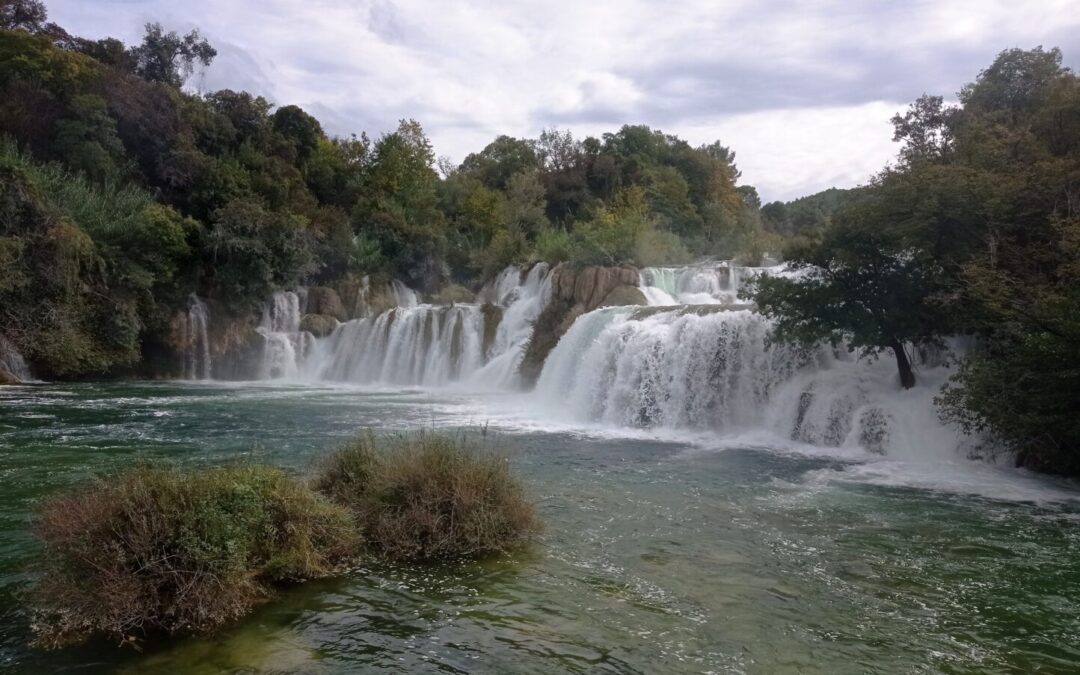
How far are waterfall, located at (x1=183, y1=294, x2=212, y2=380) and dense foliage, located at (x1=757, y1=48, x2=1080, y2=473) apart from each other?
828 inches

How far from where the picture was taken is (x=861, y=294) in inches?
553

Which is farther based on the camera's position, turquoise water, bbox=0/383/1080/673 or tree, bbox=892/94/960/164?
tree, bbox=892/94/960/164

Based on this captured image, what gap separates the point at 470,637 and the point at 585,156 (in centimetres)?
4683

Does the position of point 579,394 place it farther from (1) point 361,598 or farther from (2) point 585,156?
(2) point 585,156

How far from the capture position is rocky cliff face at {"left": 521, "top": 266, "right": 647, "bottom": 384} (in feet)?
78.2

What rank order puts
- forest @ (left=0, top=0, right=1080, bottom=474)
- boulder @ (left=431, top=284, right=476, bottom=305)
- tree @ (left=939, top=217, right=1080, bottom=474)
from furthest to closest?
boulder @ (left=431, top=284, right=476, bottom=305), forest @ (left=0, top=0, right=1080, bottom=474), tree @ (left=939, top=217, right=1080, bottom=474)

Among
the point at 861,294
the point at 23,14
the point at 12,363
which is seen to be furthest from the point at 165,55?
the point at 861,294

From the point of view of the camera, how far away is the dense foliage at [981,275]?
1028 cm

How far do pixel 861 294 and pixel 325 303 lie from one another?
74.9 ft

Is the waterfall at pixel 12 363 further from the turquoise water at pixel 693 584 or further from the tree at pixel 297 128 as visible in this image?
the tree at pixel 297 128

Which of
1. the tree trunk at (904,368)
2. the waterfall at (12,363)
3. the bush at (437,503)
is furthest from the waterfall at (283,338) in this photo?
the bush at (437,503)

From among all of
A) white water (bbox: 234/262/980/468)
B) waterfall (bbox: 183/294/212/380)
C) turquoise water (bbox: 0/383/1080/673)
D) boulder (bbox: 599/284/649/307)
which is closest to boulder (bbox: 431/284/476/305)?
white water (bbox: 234/262/980/468)

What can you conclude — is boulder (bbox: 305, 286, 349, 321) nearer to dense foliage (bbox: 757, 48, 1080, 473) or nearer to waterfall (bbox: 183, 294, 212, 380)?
waterfall (bbox: 183, 294, 212, 380)

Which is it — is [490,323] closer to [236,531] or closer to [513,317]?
[513,317]
